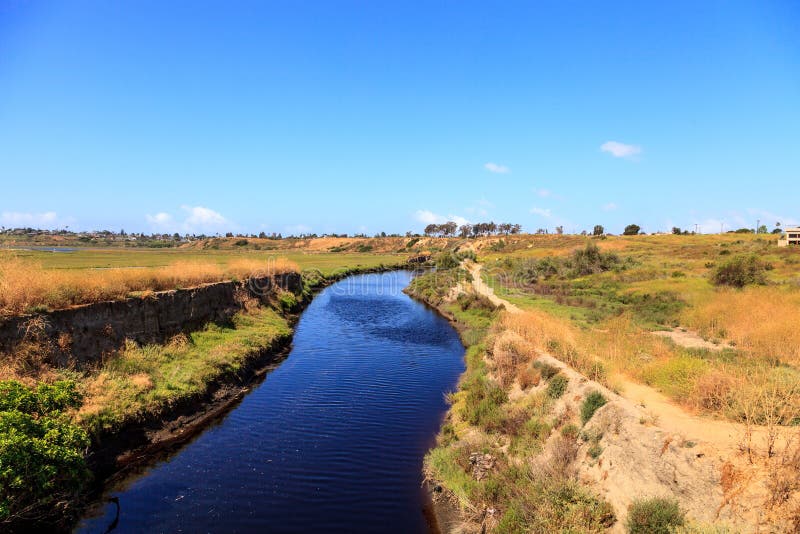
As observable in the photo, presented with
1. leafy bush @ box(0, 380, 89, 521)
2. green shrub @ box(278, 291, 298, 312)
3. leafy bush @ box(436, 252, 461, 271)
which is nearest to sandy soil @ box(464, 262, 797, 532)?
leafy bush @ box(0, 380, 89, 521)

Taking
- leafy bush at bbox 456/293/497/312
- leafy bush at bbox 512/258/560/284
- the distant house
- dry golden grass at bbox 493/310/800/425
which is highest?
the distant house

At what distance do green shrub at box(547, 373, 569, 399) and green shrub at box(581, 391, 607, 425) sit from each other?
5.34 ft

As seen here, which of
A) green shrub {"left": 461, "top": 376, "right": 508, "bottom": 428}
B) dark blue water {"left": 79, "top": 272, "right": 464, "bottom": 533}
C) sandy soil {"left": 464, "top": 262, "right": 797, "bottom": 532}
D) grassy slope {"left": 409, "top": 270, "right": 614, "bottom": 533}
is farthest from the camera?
green shrub {"left": 461, "top": 376, "right": 508, "bottom": 428}

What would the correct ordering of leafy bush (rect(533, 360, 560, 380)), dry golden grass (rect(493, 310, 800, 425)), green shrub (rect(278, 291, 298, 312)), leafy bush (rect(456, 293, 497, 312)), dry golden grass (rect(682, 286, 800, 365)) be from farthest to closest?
green shrub (rect(278, 291, 298, 312)) → leafy bush (rect(456, 293, 497, 312)) → dry golden grass (rect(682, 286, 800, 365)) → leafy bush (rect(533, 360, 560, 380)) → dry golden grass (rect(493, 310, 800, 425))

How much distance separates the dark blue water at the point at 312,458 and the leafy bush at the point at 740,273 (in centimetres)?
2473

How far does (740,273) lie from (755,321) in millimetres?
18892

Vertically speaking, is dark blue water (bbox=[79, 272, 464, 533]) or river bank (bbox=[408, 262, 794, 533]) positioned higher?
river bank (bbox=[408, 262, 794, 533])

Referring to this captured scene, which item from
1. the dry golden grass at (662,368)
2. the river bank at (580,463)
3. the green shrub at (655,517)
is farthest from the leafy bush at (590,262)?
the green shrub at (655,517)

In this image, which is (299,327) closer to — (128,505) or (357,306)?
(357,306)

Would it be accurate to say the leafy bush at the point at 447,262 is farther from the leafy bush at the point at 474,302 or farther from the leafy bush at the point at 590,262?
the leafy bush at the point at 474,302

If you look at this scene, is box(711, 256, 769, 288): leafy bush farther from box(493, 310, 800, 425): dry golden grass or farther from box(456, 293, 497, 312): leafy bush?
box(456, 293, 497, 312): leafy bush

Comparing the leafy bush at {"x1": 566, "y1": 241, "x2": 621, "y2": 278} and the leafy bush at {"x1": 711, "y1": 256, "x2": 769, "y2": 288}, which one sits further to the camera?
the leafy bush at {"x1": 566, "y1": 241, "x2": 621, "y2": 278}

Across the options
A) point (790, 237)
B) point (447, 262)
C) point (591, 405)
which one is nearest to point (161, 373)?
point (591, 405)

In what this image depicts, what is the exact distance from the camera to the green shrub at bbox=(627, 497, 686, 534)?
8031 mm
